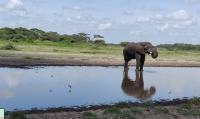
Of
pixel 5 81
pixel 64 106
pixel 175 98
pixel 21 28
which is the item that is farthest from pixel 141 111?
pixel 21 28

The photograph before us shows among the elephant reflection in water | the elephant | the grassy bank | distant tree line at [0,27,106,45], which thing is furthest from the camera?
distant tree line at [0,27,106,45]

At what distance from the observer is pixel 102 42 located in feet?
213

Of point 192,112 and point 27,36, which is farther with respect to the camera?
point 27,36

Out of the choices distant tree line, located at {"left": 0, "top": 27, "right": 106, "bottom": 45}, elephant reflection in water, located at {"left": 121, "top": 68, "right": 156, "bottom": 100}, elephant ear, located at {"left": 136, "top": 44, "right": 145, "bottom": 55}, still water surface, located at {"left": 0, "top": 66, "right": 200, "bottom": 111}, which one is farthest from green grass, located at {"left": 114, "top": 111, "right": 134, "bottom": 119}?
distant tree line, located at {"left": 0, "top": 27, "right": 106, "bottom": 45}

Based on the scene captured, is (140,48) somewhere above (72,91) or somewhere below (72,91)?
above

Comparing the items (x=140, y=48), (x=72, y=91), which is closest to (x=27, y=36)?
(x=140, y=48)

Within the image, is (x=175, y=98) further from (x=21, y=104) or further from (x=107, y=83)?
(x=21, y=104)

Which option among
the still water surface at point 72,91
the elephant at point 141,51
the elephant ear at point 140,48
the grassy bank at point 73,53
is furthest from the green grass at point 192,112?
the grassy bank at point 73,53

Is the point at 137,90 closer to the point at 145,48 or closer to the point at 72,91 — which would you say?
the point at 72,91

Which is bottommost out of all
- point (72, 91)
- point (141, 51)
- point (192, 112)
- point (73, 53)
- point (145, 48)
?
point (192, 112)

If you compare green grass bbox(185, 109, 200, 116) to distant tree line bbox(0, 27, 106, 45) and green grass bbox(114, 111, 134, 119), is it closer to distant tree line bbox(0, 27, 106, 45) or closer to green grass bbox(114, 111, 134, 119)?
green grass bbox(114, 111, 134, 119)

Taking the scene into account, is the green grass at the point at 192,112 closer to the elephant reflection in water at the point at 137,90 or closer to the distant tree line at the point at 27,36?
the elephant reflection in water at the point at 137,90

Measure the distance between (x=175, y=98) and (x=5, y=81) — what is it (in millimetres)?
7963

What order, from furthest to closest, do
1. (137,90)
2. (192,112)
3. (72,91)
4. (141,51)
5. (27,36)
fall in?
(27,36) → (141,51) → (137,90) → (72,91) → (192,112)
